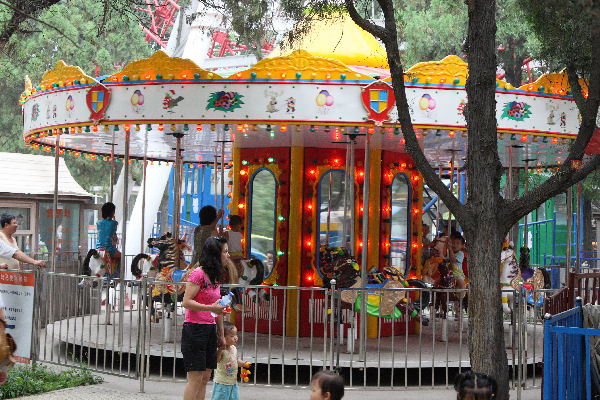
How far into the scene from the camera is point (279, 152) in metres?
13.3

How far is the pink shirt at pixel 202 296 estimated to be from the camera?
735 centimetres

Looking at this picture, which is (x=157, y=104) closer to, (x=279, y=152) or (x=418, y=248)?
(x=279, y=152)

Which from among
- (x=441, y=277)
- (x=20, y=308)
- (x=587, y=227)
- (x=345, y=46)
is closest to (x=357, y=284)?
(x=441, y=277)

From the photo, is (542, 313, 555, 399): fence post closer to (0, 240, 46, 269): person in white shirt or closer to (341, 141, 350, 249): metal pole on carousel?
(0, 240, 46, 269): person in white shirt

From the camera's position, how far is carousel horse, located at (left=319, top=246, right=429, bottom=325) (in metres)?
10.4

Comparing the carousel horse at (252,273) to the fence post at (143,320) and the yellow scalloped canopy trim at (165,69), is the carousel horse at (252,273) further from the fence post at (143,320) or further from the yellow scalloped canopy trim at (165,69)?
the yellow scalloped canopy trim at (165,69)

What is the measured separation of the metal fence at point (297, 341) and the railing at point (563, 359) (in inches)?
92.4

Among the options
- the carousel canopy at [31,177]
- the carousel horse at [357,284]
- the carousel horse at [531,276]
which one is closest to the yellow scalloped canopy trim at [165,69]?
the carousel horse at [357,284]

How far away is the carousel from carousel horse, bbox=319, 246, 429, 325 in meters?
0.04

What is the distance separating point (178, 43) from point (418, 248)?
20943 mm

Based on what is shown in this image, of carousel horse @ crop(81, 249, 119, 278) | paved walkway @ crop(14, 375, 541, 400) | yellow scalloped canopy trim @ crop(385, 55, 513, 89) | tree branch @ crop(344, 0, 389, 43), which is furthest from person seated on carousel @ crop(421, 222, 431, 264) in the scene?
tree branch @ crop(344, 0, 389, 43)

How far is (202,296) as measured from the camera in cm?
737

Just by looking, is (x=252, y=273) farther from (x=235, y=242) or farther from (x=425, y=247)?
(x=425, y=247)

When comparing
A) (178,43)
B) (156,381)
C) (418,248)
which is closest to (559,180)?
(156,381)
